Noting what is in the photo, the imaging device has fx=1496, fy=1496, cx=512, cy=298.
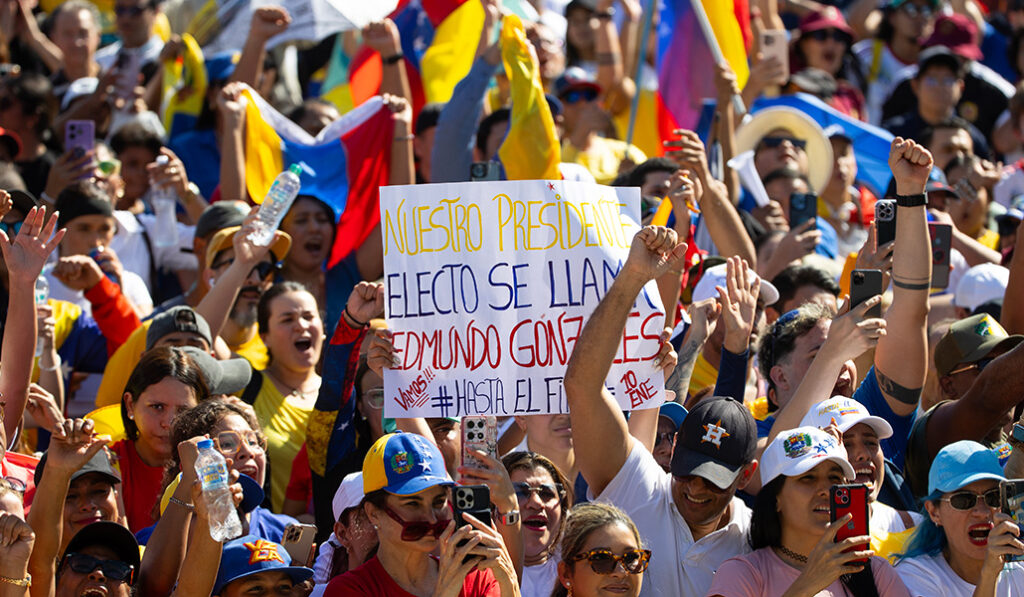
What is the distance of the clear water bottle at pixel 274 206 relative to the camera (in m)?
7.00

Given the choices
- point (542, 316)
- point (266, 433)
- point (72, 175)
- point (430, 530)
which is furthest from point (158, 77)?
point (430, 530)

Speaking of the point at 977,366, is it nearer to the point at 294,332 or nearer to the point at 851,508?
the point at 851,508

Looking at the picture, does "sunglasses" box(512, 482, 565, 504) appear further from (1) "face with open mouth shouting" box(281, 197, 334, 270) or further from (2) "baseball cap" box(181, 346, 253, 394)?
(1) "face with open mouth shouting" box(281, 197, 334, 270)

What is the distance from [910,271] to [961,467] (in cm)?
94

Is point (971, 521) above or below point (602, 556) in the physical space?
below

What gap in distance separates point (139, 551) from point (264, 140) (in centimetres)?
381

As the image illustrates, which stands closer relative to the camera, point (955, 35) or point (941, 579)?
point (941, 579)

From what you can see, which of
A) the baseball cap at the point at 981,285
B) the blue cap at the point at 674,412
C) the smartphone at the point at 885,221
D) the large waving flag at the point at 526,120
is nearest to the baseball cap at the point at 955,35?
the baseball cap at the point at 981,285

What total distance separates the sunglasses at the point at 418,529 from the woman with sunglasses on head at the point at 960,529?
1617 millimetres

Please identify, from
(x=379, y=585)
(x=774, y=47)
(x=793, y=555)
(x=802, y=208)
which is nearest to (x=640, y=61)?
(x=774, y=47)

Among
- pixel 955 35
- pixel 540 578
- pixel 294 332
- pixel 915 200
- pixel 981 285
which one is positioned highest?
pixel 915 200

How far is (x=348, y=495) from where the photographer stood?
5414mm

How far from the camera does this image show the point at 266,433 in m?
6.35

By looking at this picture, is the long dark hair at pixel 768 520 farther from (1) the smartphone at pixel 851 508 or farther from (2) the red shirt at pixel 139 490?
(2) the red shirt at pixel 139 490
